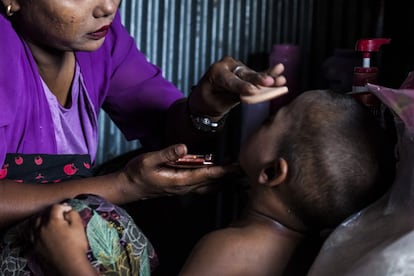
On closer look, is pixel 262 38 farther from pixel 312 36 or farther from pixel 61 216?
pixel 61 216

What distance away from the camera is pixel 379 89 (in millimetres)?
1175

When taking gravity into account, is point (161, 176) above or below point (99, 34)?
below

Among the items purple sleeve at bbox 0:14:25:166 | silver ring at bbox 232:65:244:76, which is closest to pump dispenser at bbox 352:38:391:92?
silver ring at bbox 232:65:244:76

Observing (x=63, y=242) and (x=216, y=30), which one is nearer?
(x=63, y=242)

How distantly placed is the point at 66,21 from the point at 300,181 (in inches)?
21.0

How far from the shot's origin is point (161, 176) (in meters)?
1.35

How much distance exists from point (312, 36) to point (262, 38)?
19 cm

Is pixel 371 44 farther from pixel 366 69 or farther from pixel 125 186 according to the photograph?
pixel 125 186

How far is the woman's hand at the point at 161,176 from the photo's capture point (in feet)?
4.37

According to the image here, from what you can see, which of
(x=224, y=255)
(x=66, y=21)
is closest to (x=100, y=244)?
(x=224, y=255)

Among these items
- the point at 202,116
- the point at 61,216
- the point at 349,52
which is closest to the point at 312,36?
the point at 349,52

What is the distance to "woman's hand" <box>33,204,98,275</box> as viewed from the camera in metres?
1.08

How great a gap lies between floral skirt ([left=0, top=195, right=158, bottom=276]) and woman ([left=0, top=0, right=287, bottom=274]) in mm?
115

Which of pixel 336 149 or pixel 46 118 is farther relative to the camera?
pixel 46 118
